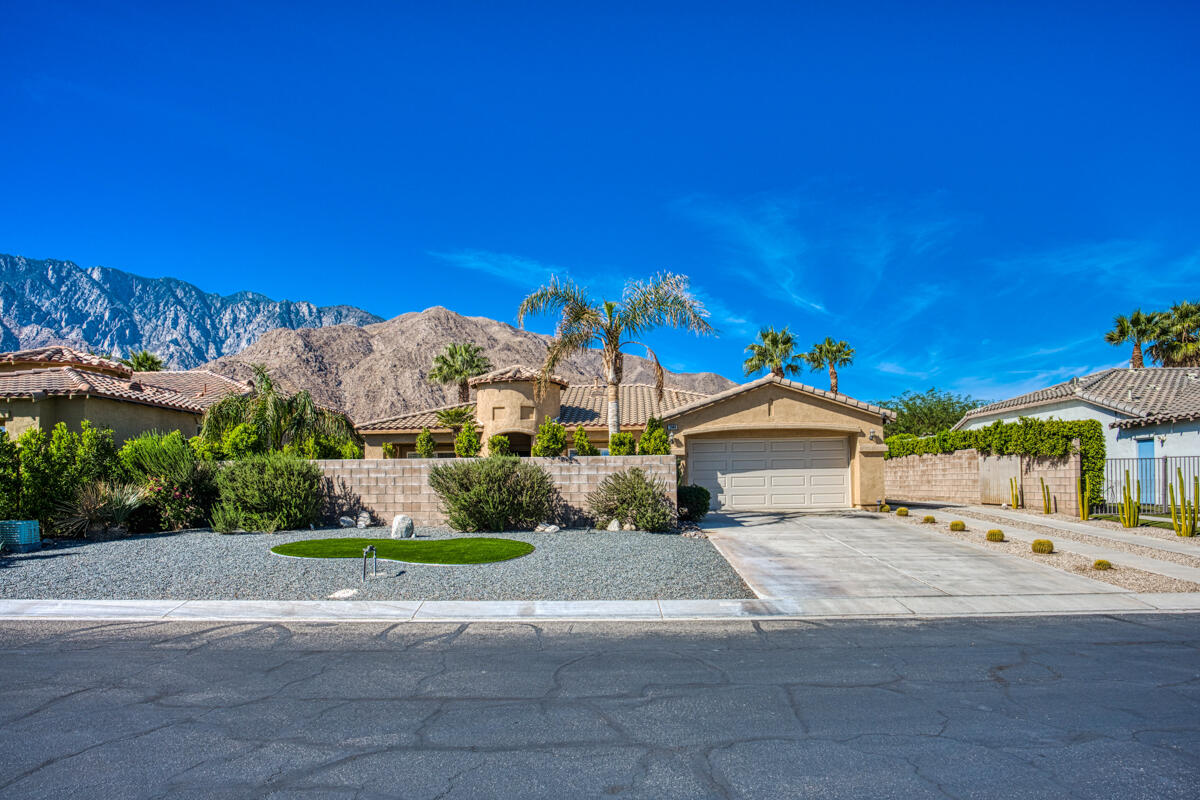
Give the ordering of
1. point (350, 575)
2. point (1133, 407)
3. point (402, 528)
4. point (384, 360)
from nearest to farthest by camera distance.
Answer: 1. point (350, 575)
2. point (402, 528)
3. point (1133, 407)
4. point (384, 360)

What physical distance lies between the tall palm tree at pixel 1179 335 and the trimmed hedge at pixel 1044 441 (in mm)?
21303

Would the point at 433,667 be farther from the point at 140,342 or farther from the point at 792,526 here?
the point at 140,342

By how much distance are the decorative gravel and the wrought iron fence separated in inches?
625

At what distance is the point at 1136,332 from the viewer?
136 ft

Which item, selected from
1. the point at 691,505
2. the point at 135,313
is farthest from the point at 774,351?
the point at 135,313

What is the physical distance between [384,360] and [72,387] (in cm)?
6807

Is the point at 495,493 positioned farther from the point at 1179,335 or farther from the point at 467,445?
the point at 1179,335

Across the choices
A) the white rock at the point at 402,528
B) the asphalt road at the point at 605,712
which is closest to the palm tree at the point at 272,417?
the white rock at the point at 402,528

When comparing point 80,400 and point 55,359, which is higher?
point 55,359

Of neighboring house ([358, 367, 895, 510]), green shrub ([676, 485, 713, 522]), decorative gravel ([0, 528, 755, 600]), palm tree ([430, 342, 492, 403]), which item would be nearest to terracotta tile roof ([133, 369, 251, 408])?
palm tree ([430, 342, 492, 403])

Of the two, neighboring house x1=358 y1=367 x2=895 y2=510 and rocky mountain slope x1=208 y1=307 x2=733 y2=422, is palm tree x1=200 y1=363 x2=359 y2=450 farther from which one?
rocky mountain slope x1=208 y1=307 x2=733 y2=422

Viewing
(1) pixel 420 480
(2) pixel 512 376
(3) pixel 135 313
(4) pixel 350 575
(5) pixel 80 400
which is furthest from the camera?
(3) pixel 135 313

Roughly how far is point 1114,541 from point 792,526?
667cm

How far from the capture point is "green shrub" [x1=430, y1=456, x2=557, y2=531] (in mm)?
16312
